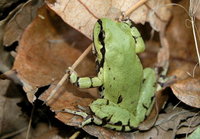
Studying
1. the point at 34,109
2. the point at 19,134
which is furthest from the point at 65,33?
the point at 19,134

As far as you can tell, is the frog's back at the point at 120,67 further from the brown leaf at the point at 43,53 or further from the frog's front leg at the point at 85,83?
the brown leaf at the point at 43,53

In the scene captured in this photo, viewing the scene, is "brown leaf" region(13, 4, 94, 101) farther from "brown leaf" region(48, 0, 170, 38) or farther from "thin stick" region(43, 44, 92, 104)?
"brown leaf" region(48, 0, 170, 38)

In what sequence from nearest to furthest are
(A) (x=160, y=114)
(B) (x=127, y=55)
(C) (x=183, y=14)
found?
(B) (x=127, y=55) → (A) (x=160, y=114) → (C) (x=183, y=14)

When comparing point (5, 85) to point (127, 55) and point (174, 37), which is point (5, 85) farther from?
point (174, 37)

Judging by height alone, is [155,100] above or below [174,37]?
below

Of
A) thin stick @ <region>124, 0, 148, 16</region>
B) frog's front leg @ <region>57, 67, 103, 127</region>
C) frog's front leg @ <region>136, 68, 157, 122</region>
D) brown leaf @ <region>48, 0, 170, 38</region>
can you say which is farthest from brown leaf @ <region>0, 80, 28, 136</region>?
thin stick @ <region>124, 0, 148, 16</region>

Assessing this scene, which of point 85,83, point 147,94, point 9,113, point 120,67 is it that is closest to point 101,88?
point 85,83

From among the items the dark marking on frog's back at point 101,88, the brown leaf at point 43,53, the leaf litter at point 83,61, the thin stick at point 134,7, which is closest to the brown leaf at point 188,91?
the leaf litter at point 83,61
